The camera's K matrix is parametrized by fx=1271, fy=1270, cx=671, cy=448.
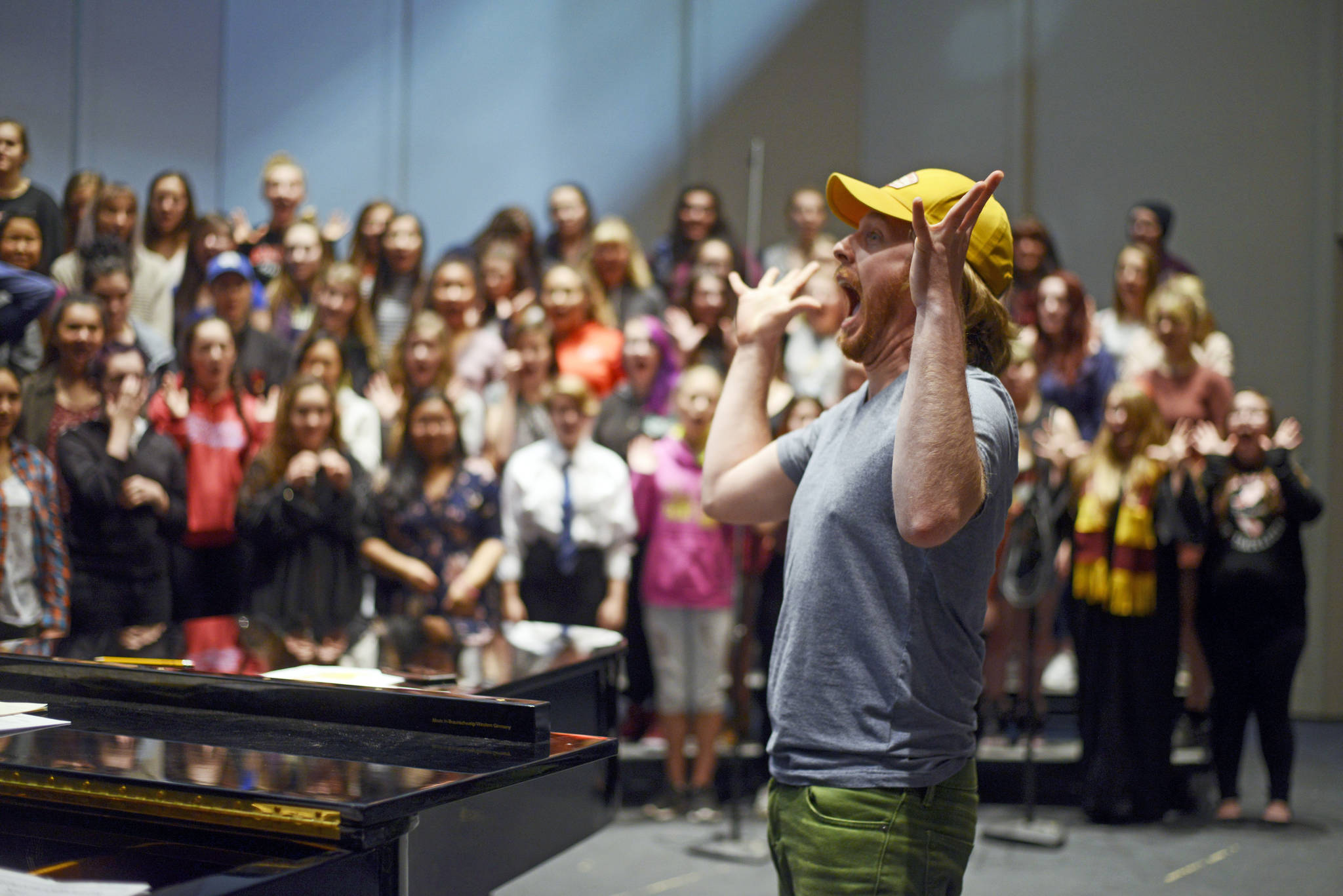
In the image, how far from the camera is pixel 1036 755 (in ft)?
15.8

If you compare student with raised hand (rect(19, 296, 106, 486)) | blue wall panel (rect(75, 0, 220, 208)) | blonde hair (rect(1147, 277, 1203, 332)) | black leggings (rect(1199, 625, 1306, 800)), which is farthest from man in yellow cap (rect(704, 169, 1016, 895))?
blue wall panel (rect(75, 0, 220, 208))

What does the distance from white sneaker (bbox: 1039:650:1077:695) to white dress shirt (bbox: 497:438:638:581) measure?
6.54ft

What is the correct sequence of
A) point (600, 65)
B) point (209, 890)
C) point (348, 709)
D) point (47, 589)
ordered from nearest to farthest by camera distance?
point (209, 890)
point (348, 709)
point (47, 589)
point (600, 65)

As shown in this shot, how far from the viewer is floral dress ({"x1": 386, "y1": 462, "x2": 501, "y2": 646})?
4531mm

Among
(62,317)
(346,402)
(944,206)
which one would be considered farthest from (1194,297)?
(62,317)

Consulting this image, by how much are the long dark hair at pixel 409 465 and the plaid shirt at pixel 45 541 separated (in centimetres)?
108

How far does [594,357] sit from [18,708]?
3642 millimetres

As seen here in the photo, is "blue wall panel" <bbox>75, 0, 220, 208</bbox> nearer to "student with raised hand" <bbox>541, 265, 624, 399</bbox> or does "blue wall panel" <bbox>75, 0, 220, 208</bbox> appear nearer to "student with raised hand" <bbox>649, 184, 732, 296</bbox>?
"student with raised hand" <bbox>541, 265, 624, 399</bbox>

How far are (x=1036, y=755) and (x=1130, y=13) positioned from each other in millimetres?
4284

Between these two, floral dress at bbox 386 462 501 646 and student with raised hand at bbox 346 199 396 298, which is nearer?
floral dress at bbox 386 462 501 646

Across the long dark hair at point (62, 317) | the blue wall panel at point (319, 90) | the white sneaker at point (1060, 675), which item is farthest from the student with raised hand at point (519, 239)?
the white sneaker at point (1060, 675)

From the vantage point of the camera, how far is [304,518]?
4410 millimetres

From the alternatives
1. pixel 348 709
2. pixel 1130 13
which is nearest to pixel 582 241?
pixel 1130 13

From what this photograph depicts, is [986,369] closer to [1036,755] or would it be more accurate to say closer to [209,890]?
[209,890]
